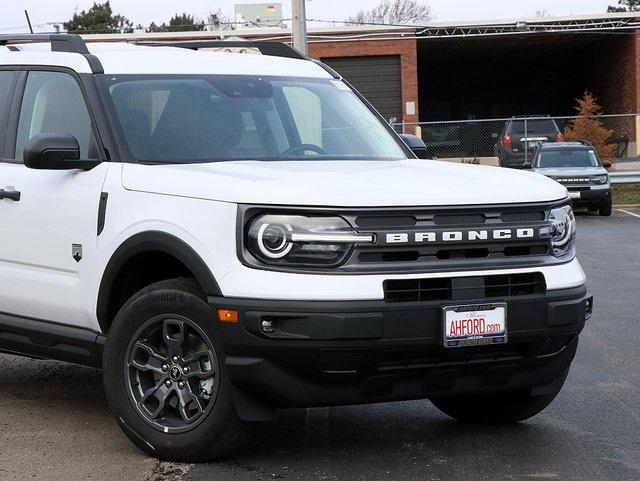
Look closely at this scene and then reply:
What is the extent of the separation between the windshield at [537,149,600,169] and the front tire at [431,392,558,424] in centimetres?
1974

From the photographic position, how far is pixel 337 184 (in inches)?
203

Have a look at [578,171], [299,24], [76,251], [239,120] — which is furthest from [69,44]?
[578,171]

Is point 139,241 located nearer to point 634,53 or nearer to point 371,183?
point 371,183

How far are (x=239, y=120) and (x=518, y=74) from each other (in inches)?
2075

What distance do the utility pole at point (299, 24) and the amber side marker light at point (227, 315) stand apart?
18.2m

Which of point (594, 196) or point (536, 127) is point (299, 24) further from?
point (536, 127)

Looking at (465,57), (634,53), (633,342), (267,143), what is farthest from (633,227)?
(465,57)

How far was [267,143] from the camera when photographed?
634 centimetres

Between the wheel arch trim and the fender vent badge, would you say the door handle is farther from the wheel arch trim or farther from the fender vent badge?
the wheel arch trim

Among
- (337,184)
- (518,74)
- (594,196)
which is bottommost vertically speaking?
(518,74)

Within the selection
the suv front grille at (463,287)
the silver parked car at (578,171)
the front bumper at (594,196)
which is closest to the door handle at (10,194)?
the suv front grille at (463,287)

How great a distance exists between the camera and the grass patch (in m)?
27.7

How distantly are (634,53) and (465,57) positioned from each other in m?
10.5

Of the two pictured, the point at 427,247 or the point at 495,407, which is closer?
the point at 427,247
